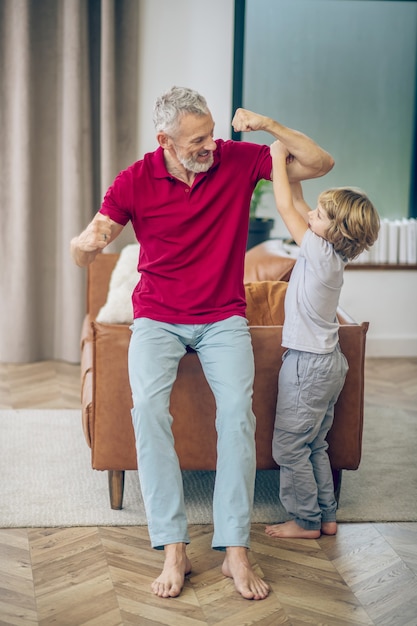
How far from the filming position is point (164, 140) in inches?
100

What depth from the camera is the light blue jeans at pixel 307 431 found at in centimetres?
251

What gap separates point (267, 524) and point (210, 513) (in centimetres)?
19

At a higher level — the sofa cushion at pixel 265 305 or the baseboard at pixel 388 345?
the sofa cushion at pixel 265 305

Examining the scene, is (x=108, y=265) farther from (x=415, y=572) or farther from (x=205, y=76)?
(x=415, y=572)

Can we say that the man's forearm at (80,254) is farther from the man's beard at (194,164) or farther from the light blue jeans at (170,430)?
the man's beard at (194,164)

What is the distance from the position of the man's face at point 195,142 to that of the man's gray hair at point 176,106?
17 mm

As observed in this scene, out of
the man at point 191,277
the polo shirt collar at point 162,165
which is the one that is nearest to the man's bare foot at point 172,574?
the man at point 191,277

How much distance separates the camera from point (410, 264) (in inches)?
193

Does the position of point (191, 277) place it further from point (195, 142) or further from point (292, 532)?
point (292, 532)

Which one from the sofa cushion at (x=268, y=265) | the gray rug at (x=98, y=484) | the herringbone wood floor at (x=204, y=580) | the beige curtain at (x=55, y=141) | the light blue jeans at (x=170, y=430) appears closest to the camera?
the herringbone wood floor at (x=204, y=580)

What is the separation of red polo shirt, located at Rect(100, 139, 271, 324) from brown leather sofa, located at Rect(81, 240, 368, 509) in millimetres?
140

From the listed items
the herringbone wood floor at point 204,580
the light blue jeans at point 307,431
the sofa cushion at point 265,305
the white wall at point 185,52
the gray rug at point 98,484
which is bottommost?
the herringbone wood floor at point 204,580

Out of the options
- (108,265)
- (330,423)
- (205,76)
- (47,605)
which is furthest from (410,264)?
(47,605)

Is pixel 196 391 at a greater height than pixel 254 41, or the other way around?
pixel 254 41
